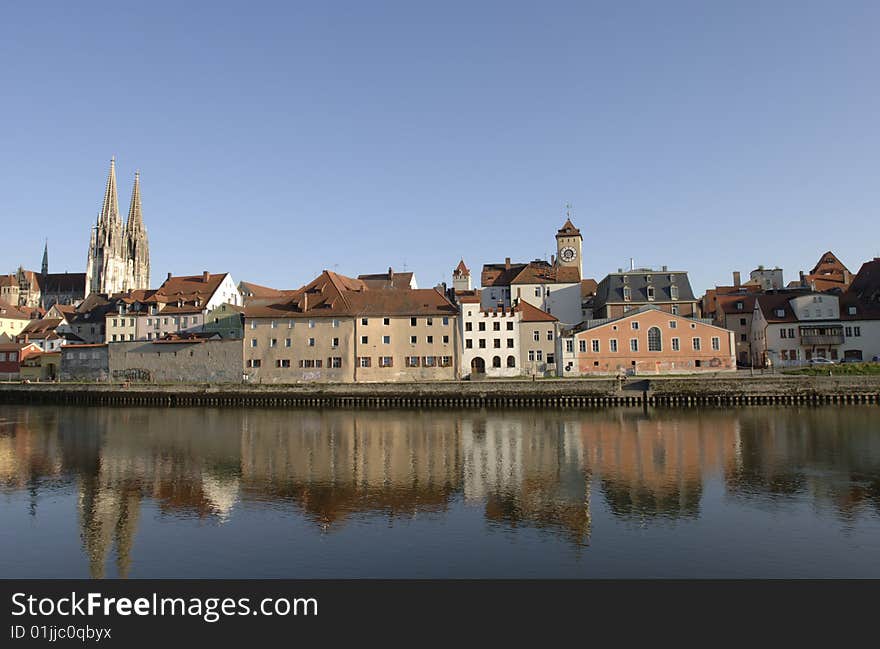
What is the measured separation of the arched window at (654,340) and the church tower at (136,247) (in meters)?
110

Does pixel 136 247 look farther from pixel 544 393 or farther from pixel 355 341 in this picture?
pixel 544 393

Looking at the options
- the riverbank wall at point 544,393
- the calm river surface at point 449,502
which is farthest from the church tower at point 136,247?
the calm river surface at point 449,502

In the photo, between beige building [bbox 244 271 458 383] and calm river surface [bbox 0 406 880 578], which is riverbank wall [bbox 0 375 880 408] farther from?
Result: calm river surface [bbox 0 406 880 578]

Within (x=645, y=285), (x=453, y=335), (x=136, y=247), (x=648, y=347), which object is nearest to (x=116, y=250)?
(x=136, y=247)

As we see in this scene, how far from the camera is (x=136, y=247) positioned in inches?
5369

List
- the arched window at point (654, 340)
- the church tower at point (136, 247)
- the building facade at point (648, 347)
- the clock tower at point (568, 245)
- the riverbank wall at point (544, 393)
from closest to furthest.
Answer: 1. the riverbank wall at point (544, 393)
2. the building facade at point (648, 347)
3. the arched window at point (654, 340)
4. the clock tower at point (568, 245)
5. the church tower at point (136, 247)

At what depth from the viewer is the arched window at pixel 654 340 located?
193ft

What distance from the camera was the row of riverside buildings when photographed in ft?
195

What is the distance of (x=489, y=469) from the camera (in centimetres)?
2617

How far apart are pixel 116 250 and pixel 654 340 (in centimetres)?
11124

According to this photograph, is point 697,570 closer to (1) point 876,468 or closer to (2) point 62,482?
(1) point 876,468

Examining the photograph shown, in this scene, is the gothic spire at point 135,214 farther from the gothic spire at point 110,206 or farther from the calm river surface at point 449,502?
the calm river surface at point 449,502
